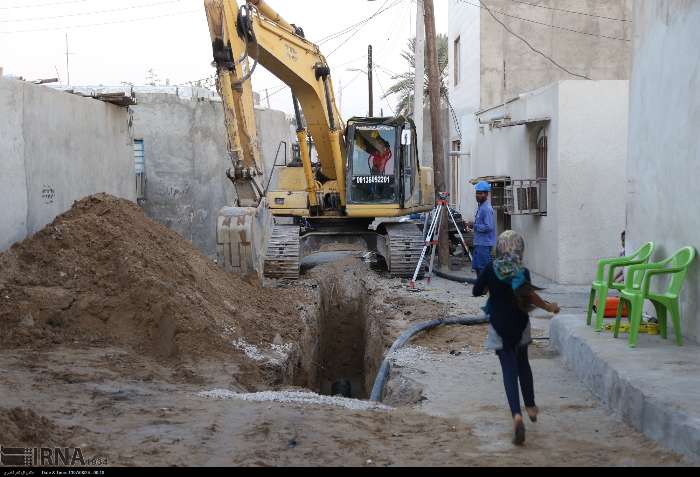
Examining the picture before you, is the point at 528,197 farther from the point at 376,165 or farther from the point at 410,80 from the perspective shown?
the point at 410,80

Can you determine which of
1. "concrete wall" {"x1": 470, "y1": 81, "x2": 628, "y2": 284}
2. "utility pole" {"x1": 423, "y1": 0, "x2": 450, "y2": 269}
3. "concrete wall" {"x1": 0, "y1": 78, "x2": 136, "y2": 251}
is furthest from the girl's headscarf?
"utility pole" {"x1": 423, "y1": 0, "x2": 450, "y2": 269}

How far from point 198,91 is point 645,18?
1223 cm

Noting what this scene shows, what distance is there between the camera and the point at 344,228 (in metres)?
17.2

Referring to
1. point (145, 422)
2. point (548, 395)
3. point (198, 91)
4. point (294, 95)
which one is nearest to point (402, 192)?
point (294, 95)

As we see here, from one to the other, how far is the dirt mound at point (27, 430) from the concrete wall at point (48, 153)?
6.02 meters

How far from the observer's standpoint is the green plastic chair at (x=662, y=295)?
766 cm

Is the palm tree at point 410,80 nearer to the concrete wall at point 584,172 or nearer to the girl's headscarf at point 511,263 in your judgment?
the concrete wall at point 584,172

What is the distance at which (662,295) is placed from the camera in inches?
307

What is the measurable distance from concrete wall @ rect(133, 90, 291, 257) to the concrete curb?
12.0 meters

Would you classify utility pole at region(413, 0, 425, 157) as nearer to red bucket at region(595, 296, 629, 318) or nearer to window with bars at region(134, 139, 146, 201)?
window with bars at region(134, 139, 146, 201)

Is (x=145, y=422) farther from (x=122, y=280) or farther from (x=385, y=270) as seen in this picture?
(x=385, y=270)

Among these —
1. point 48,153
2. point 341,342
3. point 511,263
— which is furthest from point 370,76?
point 511,263

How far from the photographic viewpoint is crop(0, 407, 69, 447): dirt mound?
5184mm

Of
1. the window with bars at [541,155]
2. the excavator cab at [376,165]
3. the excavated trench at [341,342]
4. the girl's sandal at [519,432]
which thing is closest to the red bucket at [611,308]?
the excavated trench at [341,342]
